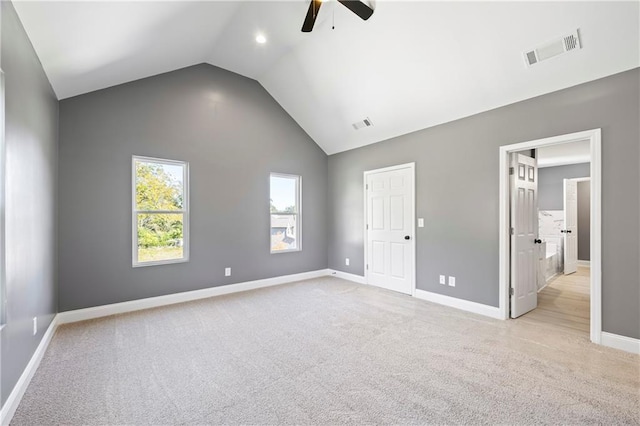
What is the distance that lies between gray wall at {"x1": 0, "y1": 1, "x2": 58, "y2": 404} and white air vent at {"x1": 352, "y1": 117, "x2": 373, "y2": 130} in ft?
12.9

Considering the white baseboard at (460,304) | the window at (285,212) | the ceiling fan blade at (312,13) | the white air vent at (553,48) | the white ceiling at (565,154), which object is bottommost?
the white baseboard at (460,304)

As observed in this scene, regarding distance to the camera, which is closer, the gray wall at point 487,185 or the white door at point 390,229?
the gray wall at point 487,185

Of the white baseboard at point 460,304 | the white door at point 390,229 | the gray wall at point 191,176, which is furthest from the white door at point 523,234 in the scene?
the gray wall at point 191,176

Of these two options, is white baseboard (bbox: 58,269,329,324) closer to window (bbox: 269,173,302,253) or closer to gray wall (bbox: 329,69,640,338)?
window (bbox: 269,173,302,253)

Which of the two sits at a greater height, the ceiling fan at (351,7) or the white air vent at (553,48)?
the ceiling fan at (351,7)

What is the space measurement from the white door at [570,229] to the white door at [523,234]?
323cm

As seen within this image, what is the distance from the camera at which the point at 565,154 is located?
19.4 ft

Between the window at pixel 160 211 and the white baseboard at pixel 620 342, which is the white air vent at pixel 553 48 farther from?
the window at pixel 160 211

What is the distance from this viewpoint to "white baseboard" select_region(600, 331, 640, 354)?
8.52 ft

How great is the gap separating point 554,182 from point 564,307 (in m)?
4.71

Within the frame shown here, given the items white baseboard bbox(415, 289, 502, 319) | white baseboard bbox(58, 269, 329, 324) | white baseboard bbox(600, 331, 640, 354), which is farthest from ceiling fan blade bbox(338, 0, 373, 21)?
white baseboard bbox(58, 269, 329, 324)

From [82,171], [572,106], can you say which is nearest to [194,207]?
[82,171]

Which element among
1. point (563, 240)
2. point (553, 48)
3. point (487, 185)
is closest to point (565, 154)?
point (563, 240)

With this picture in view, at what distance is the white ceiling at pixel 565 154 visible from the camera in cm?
518
